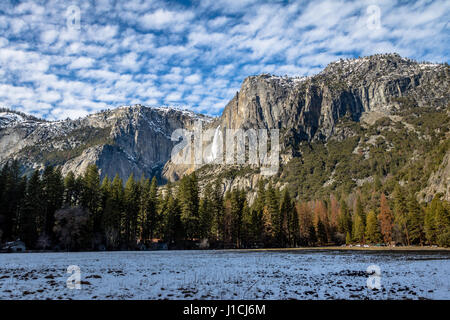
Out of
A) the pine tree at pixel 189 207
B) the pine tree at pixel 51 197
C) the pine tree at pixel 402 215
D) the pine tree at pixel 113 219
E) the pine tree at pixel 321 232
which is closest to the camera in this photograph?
the pine tree at pixel 51 197

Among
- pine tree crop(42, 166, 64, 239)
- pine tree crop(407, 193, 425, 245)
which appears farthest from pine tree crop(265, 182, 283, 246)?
pine tree crop(42, 166, 64, 239)

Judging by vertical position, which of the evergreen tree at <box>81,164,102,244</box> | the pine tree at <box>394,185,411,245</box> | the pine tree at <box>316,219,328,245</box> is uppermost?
the evergreen tree at <box>81,164,102,244</box>

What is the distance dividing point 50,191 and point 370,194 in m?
128

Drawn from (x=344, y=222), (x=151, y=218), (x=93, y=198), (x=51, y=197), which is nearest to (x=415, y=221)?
(x=344, y=222)

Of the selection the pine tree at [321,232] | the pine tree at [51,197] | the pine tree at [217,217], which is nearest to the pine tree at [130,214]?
the pine tree at [51,197]

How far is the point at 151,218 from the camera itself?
70062 millimetres

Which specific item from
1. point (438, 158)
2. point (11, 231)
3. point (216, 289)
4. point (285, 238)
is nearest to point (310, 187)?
point (438, 158)

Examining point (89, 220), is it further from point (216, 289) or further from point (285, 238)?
point (216, 289)

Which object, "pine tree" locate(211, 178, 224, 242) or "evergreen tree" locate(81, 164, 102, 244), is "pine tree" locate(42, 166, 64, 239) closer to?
"evergreen tree" locate(81, 164, 102, 244)

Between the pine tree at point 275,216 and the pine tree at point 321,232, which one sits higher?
the pine tree at point 275,216

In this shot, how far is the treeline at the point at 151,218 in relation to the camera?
57250mm

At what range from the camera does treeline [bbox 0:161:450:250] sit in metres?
57.2

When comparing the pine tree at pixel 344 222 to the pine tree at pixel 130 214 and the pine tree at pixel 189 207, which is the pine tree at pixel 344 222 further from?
the pine tree at pixel 130 214

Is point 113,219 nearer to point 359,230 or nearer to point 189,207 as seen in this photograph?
point 189,207
